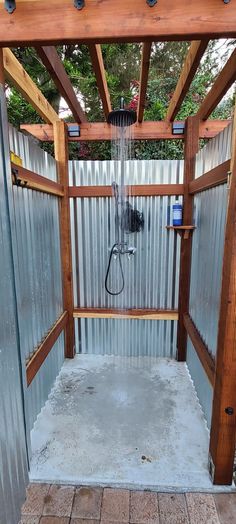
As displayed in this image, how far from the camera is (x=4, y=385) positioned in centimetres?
132

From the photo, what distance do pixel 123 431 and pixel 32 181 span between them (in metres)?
1.91

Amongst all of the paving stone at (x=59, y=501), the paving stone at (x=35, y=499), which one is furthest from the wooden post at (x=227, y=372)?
the paving stone at (x=35, y=499)

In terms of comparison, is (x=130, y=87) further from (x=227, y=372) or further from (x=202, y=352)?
(x=227, y=372)

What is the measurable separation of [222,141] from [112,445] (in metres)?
2.16

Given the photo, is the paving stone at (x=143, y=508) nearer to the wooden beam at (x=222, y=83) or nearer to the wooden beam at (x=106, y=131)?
the wooden beam at (x=222, y=83)

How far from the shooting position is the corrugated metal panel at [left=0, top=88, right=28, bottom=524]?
1.29 m

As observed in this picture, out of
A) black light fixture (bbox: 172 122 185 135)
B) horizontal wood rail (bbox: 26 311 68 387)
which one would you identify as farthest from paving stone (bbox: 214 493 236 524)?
black light fixture (bbox: 172 122 185 135)

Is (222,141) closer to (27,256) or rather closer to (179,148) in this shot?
(27,256)

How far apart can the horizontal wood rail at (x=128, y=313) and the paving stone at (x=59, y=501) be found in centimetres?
162

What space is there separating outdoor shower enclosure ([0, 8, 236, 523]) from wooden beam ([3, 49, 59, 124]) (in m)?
0.01

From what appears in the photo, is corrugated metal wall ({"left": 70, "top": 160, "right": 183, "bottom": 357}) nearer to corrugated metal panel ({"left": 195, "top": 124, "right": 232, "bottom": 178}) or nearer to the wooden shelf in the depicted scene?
the wooden shelf

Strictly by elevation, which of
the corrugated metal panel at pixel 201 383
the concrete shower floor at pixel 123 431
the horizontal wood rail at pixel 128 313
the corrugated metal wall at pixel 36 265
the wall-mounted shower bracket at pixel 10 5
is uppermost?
the wall-mounted shower bracket at pixel 10 5

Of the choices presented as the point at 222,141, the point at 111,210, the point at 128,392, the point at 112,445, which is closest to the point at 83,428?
the point at 112,445

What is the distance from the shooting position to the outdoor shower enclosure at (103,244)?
1.19 m
